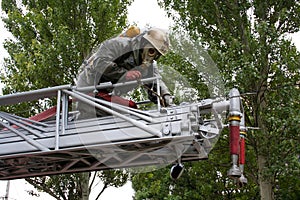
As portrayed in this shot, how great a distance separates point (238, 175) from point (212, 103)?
0.70 m

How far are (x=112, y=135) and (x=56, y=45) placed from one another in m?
7.88

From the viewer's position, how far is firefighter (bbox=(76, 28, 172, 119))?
4363 mm

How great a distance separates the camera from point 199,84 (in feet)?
32.7

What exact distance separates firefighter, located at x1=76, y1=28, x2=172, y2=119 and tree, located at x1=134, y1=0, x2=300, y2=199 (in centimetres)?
497

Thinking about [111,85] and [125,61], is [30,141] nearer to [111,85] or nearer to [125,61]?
[111,85]

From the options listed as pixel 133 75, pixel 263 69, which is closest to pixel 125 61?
pixel 133 75

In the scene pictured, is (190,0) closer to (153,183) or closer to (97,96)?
(153,183)

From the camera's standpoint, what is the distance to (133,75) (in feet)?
14.2

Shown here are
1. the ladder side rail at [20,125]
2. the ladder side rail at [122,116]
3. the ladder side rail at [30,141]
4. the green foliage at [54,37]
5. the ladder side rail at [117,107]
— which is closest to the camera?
the ladder side rail at [122,116]

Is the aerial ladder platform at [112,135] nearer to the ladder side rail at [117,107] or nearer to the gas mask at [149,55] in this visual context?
the ladder side rail at [117,107]

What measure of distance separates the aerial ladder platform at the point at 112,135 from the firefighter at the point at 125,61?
0.36 ft

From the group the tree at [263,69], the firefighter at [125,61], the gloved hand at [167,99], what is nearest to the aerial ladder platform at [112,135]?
the firefighter at [125,61]

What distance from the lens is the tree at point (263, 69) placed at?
917 centimetres

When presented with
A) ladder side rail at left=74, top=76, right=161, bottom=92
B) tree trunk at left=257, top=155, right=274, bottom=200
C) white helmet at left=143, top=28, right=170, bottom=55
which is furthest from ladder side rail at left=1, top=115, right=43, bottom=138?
tree trunk at left=257, top=155, right=274, bottom=200
